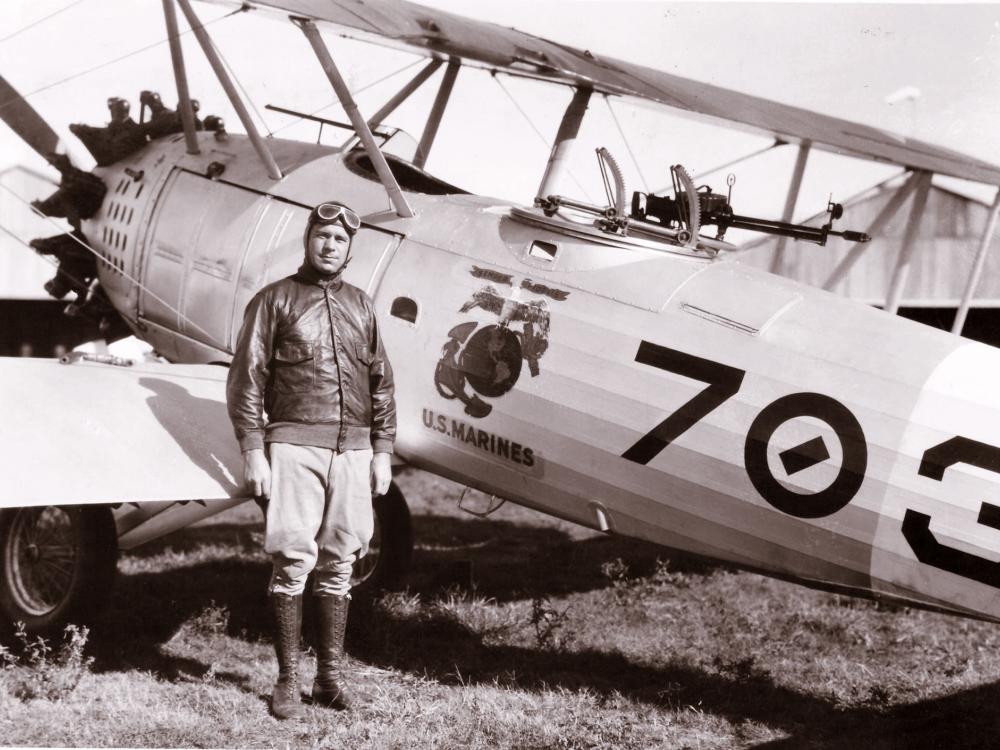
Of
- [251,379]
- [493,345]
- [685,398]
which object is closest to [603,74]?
[493,345]

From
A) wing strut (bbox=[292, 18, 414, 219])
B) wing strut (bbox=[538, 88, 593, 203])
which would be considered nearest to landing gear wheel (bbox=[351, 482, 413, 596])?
wing strut (bbox=[292, 18, 414, 219])

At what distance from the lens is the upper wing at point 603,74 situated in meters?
5.16

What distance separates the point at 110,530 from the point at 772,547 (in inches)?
125

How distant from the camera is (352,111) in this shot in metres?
5.13

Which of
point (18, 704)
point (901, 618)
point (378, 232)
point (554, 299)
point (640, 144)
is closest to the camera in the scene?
point (18, 704)

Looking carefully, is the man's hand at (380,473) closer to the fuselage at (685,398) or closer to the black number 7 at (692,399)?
the fuselage at (685,398)

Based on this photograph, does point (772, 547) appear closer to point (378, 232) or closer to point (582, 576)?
point (378, 232)

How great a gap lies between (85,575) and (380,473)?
5.55ft

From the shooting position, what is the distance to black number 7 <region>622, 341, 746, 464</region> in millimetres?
4164

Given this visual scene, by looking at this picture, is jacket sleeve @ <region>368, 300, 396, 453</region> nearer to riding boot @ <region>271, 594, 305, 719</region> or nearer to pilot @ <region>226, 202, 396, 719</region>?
pilot @ <region>226, 202, 396, 719</region>

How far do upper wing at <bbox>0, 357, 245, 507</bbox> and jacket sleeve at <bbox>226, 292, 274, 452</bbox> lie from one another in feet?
2.06

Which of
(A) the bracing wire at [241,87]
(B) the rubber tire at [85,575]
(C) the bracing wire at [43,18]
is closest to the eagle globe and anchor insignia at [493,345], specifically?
(B) the rubber tire at [85,575]

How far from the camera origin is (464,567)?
21.6 feet

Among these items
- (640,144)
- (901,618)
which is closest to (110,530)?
(640,144)
